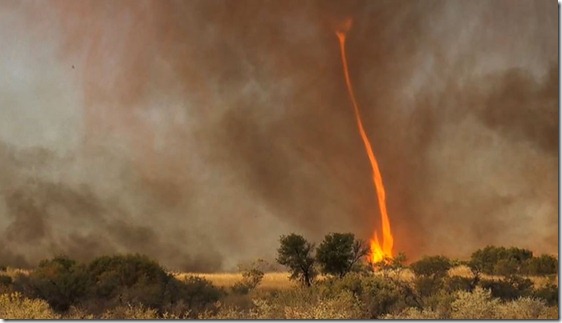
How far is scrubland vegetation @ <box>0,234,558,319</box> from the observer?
599 cm

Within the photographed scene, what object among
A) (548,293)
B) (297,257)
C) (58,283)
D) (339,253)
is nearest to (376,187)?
(339,253)

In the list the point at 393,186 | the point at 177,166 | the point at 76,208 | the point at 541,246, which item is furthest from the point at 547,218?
the point at 76,208

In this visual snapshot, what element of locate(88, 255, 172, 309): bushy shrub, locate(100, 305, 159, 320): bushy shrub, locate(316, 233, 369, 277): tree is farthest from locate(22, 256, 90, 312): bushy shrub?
locate(316, 233, 369, 277): tree

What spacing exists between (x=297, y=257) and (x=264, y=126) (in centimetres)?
132

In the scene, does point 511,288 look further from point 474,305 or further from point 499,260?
point 474,305

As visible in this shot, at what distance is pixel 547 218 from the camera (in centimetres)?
609

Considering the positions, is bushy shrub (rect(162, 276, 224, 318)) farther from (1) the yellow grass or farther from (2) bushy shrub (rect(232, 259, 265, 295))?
(2) bushy shrub (rect(232, 259, 265, 295))

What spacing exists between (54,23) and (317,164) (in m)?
3.04

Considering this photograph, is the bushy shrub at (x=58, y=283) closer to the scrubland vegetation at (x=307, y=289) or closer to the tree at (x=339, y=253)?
the scrubland vegetation at (x=307, y=289)

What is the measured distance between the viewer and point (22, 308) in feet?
19.9

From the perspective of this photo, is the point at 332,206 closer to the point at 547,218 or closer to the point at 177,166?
the point at 177,166

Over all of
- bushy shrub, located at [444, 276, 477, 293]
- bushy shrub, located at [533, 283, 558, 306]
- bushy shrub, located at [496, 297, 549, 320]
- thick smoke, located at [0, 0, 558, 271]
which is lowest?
bushy shrub, located at [496, 297, 549, 320]

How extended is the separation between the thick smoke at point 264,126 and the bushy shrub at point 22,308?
1.14ft

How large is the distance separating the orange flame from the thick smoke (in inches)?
2.5
